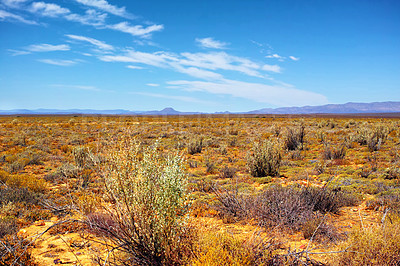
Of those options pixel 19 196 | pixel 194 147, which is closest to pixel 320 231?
pixel 19 196

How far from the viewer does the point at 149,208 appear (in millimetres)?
Result: 2895

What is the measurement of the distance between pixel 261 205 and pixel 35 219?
207 inches

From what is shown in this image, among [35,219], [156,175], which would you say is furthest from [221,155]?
[156,175]

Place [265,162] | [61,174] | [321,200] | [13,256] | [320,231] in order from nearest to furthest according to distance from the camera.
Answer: [13,256] < [320,231] < [321,200] < [61,174] < [265,162]

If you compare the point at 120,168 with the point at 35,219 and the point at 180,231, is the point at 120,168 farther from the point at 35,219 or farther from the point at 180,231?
the point at 35,219

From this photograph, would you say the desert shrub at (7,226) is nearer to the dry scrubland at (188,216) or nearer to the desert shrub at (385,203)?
the dry scrubland at (188,216)

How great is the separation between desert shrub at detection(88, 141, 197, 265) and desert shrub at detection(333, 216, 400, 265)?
2.03 meters

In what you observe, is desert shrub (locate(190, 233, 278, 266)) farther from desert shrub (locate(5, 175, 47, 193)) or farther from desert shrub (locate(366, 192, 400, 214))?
desert shrub (locate(5, 175, 47, 193))

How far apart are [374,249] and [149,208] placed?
111 inches

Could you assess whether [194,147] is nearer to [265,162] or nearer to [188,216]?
[265,162]

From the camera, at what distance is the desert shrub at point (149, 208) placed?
2.85m

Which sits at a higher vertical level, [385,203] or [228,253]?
[228,253]

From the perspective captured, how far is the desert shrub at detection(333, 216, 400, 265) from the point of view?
9.18 feet

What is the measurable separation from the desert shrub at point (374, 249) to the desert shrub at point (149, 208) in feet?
6.65
